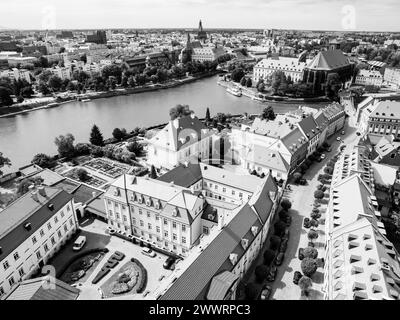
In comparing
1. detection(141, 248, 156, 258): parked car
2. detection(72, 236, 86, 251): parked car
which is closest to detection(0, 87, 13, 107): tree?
detection(72, 236, 86, 251): parked car

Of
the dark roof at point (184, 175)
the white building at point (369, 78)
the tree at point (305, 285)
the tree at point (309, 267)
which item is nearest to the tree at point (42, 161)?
the dark roof at point (184, 175)

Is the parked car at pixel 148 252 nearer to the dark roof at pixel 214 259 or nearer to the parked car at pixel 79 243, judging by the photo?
the parked car at pixel 79 243

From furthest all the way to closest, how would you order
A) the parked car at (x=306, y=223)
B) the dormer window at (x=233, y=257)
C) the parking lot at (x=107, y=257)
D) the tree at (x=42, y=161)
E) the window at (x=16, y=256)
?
the tree at (x=42, y=161), the parked car at (x=306, y=223), the parking lot at (x=107, y=257), the window at (x=16, y=256), the dormer window at (x=233, y=257)
